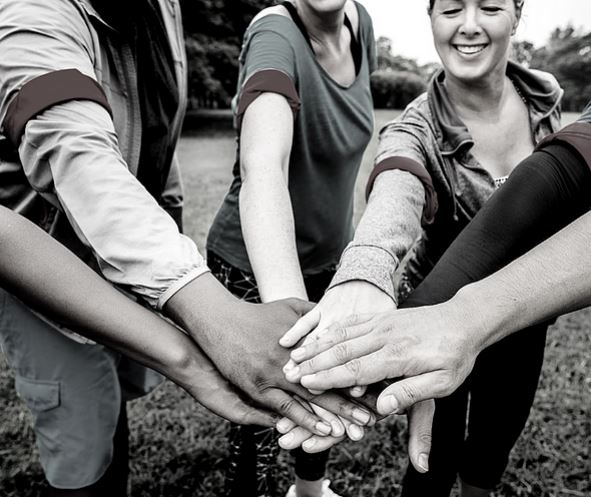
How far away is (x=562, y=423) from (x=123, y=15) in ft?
10.5

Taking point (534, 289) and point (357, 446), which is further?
point (357, 446)

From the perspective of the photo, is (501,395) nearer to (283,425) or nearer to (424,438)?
(424,438)

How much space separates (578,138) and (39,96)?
4.60 feet

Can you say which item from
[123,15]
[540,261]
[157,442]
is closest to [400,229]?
[540,261]

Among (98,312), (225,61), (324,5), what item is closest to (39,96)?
(98,312)

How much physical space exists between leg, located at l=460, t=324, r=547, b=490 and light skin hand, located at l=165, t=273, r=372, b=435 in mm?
777

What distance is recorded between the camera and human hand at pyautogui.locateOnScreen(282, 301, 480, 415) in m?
1.50

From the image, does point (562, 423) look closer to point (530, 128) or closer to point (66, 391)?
point (530, 128)

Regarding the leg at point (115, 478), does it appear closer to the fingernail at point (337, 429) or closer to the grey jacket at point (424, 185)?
the fingernail at point (337, 429)

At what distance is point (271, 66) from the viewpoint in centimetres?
203

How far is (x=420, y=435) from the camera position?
5.30ft

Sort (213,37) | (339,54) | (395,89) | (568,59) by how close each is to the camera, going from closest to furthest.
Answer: (339,54)
(213,37)
(395,89)
(568,59)

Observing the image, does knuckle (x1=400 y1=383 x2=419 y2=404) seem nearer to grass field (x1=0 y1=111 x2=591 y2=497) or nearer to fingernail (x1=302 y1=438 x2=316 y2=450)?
fingernail (x1=302 y1=438 x2=316 y2=450)

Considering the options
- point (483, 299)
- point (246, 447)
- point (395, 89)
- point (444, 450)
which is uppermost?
point (483, 299)
